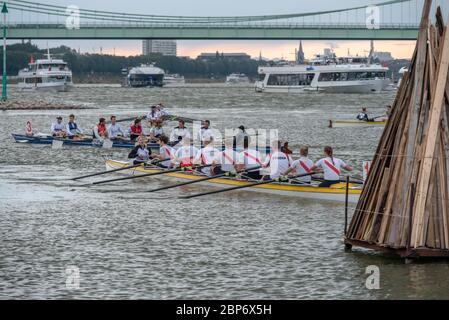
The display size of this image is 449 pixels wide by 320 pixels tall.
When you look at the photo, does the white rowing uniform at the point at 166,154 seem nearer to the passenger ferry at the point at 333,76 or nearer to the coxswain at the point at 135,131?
the coxswain at the point at 135,131

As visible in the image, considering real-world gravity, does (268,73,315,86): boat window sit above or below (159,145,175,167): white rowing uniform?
above

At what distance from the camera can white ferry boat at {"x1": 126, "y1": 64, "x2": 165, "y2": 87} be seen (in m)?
168

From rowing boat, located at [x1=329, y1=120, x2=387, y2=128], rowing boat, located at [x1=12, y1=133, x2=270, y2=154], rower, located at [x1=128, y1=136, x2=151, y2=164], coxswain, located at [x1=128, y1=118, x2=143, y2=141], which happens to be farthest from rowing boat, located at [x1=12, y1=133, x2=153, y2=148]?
rowing boat, located at [x1=329, y1=120, x2=387, y2=128]

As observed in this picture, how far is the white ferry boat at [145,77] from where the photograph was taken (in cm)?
16800

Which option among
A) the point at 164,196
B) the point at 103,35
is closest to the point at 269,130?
the point at 164,196

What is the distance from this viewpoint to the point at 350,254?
55.2 feet

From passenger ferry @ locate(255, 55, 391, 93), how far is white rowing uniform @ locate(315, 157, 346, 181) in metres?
95.5

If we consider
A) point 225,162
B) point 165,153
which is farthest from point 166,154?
point 225,162

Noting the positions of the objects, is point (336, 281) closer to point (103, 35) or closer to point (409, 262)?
point (409, 262)

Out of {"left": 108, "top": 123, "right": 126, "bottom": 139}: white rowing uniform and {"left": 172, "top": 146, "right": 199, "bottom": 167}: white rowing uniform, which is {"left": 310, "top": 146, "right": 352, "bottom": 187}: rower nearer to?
{"left": 172, "top": 146, "right": 199, "bottom": 167}: white rowing uniform

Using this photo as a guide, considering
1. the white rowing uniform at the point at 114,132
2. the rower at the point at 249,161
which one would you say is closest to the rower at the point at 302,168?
the rower at the point at 249,161

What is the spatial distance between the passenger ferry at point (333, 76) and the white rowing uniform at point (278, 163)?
94.4 metres

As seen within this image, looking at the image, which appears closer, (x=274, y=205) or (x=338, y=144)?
(x=274, y=205)
